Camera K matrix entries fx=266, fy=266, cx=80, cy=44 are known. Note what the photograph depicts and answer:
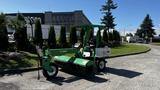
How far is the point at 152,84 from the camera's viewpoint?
1043 centimetres

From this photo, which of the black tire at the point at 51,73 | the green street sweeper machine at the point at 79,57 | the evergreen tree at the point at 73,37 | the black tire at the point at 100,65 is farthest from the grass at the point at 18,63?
the evergreen tree at the point at 73,37

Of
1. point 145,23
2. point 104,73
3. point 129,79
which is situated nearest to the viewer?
point 129,79

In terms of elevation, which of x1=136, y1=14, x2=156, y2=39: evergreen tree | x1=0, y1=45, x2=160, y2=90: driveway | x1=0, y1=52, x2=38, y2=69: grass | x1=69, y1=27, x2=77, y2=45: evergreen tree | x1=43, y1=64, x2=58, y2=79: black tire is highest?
x1=136, y1=14, x2=156, y2=39: evergreen tree

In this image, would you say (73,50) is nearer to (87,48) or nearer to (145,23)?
(87,48)

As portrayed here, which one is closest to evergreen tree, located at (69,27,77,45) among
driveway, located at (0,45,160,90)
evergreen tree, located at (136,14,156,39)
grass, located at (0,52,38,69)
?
grass, located at (0,52,38,69)

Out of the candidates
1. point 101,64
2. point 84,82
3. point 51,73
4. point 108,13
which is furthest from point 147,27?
point 84,82

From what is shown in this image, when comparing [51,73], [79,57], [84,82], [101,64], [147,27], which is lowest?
[84,82]

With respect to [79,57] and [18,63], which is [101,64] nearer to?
[79,57]

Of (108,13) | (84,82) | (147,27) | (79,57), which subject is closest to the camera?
(84,82)

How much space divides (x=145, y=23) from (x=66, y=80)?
266 feet

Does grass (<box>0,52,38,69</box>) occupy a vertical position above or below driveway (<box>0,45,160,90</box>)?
above

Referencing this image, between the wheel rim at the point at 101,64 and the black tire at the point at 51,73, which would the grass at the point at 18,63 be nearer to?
the black tire at the point at 51,73

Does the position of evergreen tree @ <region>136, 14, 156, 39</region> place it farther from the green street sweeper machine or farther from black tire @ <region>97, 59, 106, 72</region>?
black tire @ <region>97, 59, 106, 72</region>

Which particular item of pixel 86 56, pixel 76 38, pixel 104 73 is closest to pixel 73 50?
pixel 86 56
